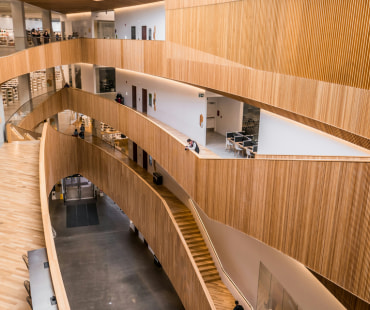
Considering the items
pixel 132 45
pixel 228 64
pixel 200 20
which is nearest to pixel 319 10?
pixel 228 64

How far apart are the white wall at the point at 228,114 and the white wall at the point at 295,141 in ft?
13.4

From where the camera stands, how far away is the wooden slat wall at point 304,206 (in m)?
6.61

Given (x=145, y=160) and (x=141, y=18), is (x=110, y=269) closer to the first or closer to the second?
(x=145, y=160)

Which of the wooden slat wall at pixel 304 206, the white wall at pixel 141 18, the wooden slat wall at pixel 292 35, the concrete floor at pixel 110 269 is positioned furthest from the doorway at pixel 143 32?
the concrete floor at pixel 110 269

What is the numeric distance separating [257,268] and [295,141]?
465 cm

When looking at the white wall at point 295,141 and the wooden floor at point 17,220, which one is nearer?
the wooden floor at point 17,220

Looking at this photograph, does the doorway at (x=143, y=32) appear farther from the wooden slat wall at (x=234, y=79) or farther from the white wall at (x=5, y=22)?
the white wall at (x=5, y=22)

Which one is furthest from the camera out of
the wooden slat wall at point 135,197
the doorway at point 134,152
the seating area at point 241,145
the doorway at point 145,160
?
the doorway at point 134,152

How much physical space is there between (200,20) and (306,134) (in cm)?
627

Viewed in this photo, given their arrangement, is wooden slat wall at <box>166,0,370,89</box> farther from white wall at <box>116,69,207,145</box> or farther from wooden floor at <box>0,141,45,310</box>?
wooden floor at <box>0,141,45,310</box>

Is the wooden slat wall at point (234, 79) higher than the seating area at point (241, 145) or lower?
higher

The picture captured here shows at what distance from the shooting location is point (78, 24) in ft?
102

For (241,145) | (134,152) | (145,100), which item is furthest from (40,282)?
(134,152)

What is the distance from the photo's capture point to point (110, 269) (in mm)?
21641
